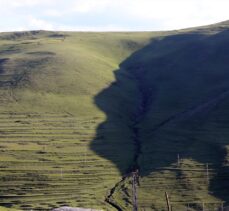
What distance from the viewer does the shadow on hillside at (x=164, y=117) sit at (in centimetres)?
11475

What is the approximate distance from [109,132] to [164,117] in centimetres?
1935

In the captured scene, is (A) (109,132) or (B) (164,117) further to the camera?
(B) (164,117)

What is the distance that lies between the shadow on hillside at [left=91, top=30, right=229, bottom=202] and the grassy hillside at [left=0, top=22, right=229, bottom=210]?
0.28m

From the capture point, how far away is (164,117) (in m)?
147

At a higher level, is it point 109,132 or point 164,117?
point 164,117

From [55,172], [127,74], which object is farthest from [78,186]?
[127,74]

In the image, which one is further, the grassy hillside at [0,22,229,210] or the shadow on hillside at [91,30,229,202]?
the shadow on hillside at [91,30,229,202]

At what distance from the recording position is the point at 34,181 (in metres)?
105

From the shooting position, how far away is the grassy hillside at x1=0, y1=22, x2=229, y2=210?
3922 inches

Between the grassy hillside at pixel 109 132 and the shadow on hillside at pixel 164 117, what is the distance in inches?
10.9

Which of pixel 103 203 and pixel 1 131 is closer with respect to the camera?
pixel 103 203

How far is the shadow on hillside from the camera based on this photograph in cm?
11475

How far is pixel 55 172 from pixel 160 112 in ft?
165

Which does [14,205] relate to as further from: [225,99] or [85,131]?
[225,99]
